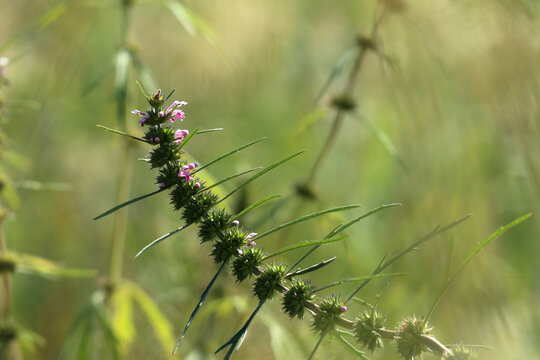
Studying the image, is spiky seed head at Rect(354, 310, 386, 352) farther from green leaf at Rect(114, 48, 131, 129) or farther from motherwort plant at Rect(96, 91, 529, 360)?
green leaf at Rect(114, 48, 131, 129)

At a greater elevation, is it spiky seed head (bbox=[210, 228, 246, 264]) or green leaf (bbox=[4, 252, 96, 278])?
green leaf (bbox=[4, 252, 96, 278])

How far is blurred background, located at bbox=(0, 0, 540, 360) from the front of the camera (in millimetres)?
992

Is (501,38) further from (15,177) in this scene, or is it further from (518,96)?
(15,177)

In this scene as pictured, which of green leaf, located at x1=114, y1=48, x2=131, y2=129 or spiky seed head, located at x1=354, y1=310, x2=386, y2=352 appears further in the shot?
green leaf, located at x1=114, y1=48, x2=131, y2=129

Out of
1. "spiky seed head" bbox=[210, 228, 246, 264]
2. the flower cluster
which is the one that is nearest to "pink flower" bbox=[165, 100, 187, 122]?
the flower cluster

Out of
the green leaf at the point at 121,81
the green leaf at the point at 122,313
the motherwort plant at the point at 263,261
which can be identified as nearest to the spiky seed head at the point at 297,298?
the motherwort plant at the point at 263,261

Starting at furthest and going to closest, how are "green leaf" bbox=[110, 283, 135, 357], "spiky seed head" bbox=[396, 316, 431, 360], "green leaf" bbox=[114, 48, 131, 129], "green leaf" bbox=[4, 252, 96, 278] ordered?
"green leaf" bbox=[110, 283, 135, 357] < "green leaf" bbox=[4, 252, 96, 278] < "green leaf" bbox=[114, 48, 131, 129] < "spiky seed head" bbox=[396, 316, 431, 360]

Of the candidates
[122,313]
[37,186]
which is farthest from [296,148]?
[37,186]

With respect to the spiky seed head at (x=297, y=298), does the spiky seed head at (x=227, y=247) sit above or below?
above

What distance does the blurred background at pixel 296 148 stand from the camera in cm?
99

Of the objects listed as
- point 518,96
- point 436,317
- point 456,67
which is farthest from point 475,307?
point 456,67

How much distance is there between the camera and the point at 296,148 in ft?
4.56

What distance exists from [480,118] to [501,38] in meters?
0.57

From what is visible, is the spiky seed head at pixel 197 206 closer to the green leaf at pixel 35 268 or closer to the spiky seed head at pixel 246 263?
the spiky seed head at pixel 246 263
